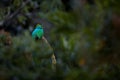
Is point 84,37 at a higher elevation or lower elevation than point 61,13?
lower

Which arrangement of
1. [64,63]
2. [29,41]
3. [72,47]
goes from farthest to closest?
[29,41] < [64,63] < [72,47]

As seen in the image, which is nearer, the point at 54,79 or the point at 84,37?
the point at 84,37

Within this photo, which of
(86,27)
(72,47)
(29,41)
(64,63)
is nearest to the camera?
(86,27)

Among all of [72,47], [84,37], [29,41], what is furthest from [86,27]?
[29,41]

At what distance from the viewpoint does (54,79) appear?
159 cm

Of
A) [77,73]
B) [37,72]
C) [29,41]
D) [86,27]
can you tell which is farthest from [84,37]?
[29,41]

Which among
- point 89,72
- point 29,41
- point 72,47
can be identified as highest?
point 29,41

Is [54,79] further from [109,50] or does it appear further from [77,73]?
[109,50]

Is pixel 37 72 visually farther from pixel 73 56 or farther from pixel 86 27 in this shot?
pixel 86 27

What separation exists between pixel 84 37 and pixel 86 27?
0.11 feet

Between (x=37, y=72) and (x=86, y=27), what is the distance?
27 centimetres

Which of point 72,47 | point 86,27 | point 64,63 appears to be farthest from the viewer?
point 64,63

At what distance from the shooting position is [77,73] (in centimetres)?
151

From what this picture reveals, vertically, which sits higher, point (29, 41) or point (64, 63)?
point (29, 41)
